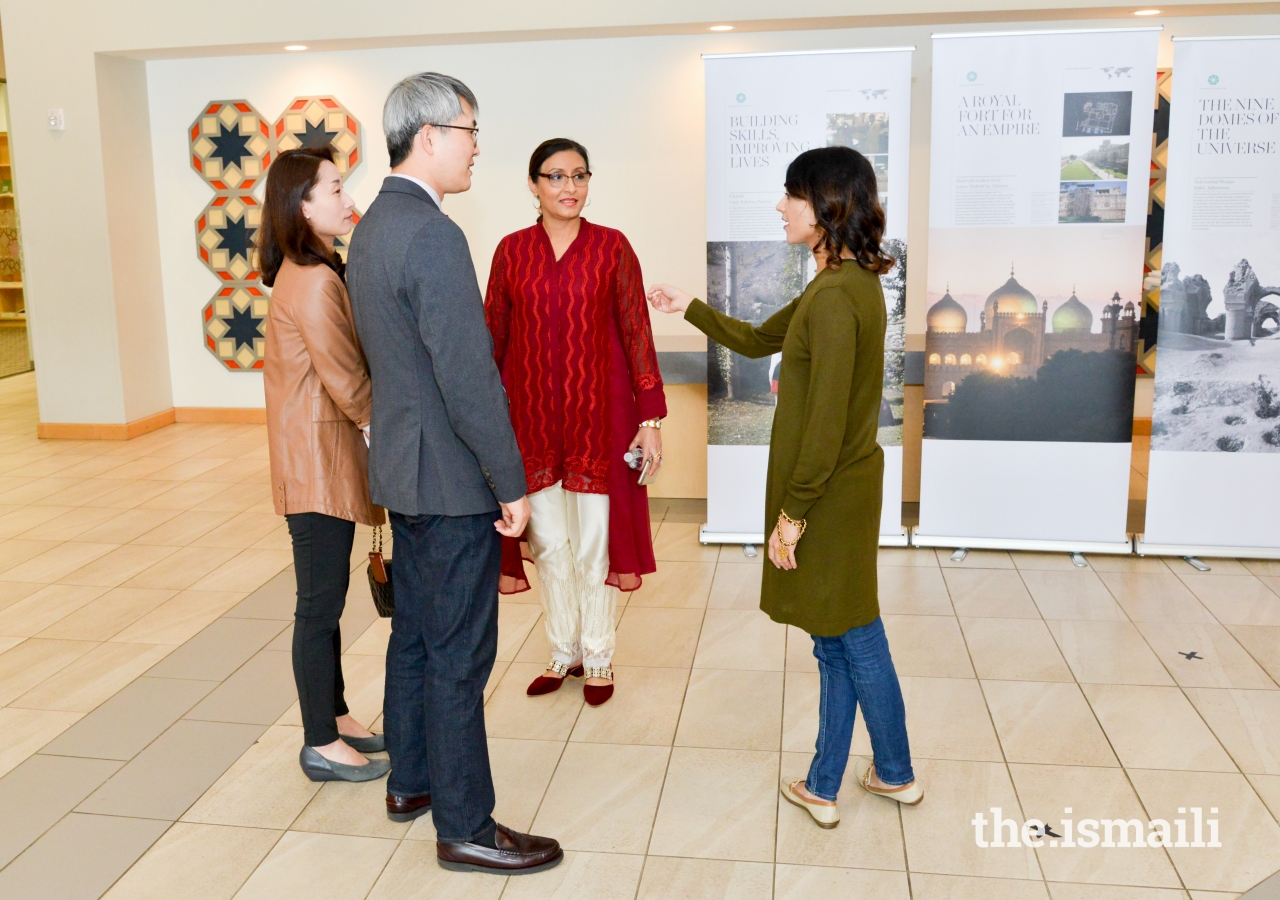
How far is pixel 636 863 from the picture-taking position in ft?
7.93

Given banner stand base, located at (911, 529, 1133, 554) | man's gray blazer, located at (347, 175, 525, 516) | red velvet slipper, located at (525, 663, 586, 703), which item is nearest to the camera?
man's gray blazer, located at (347, 175, 525, 516)

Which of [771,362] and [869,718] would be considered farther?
[771,362]

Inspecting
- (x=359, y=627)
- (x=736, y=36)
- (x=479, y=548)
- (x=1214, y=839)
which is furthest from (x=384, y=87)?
(x=1214, y=839)

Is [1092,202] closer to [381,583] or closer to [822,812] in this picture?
[822,812]

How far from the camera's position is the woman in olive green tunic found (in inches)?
88.3

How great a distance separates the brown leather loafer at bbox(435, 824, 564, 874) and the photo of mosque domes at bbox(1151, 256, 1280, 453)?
3217 mm

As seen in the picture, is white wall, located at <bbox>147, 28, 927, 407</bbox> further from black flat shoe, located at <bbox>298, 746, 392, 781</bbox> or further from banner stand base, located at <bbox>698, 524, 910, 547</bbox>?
black flat shoe, located at <bbox>298, 746, 392, 781</bbox>

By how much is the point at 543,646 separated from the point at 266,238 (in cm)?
170

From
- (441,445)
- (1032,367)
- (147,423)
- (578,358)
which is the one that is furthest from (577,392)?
(147,423)

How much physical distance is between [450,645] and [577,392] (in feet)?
3.21

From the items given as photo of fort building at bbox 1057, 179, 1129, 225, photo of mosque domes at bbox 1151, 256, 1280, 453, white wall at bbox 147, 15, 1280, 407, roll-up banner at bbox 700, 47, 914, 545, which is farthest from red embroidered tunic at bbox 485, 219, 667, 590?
white wall at bbox 147, 15, 1280, 407

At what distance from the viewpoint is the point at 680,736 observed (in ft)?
9.87

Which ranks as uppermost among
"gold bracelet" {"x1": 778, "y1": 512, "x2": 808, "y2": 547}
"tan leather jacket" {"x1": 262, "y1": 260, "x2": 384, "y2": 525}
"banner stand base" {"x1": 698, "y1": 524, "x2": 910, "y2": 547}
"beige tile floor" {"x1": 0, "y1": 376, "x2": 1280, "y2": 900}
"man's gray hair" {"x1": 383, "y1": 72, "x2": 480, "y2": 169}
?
"man's gray hair" {"x1": 383, "y1": 72, "x2": 480, "y2": 169}

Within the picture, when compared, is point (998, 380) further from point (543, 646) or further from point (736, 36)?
point (736, 36)
